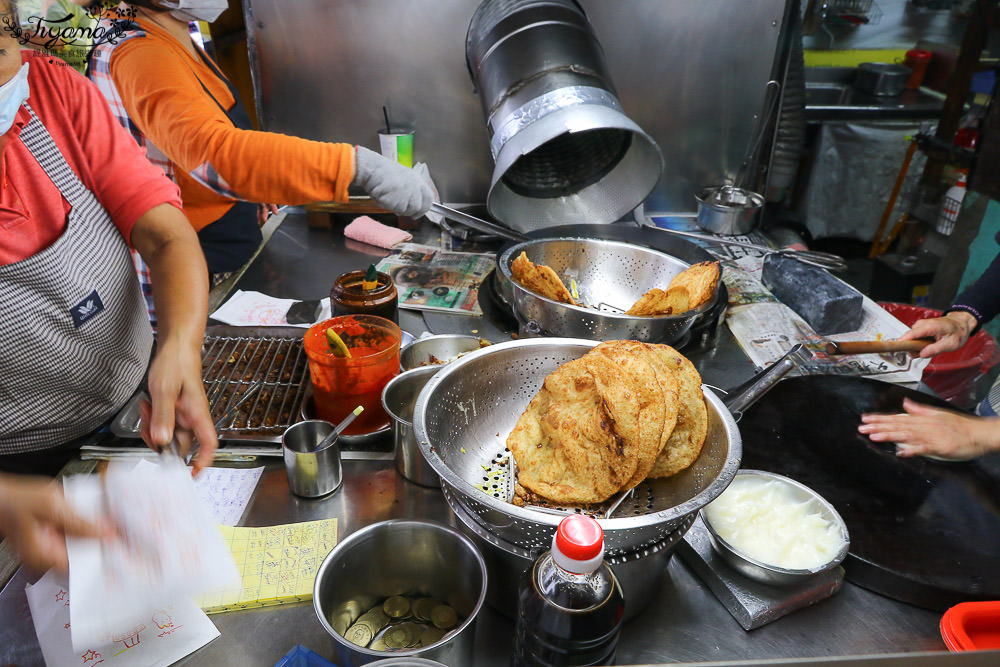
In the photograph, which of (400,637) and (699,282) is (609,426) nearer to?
(400,637)

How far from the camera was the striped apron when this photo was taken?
138 cm

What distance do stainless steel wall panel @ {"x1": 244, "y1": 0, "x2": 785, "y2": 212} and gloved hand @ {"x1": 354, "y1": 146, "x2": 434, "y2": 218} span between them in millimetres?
1090

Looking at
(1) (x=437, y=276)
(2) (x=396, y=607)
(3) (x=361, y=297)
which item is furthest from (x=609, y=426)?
(1) (x=437, y=276)

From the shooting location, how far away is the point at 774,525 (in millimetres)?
1195

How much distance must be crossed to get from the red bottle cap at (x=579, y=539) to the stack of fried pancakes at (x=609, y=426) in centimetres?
39

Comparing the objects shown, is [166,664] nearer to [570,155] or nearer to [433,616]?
[433,616]

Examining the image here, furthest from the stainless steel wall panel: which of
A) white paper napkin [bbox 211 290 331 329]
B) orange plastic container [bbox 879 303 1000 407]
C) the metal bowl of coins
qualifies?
the metal bowl of coins

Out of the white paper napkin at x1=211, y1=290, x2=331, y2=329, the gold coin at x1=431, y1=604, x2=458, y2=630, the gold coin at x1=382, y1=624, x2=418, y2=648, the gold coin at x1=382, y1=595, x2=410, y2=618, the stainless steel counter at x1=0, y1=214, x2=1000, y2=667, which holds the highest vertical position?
the gold coin at x1=431, y1=604, x2=458, y2=630

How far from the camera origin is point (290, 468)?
1.32m

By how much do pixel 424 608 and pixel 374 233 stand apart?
2.10 meters

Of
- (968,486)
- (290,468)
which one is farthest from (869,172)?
(290,468)

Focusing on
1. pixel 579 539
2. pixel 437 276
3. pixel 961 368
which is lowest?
pixel 961 368

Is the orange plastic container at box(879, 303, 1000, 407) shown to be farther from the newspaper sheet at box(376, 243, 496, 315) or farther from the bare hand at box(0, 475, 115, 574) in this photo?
the bare hand at box(0, 475, 115, 574)

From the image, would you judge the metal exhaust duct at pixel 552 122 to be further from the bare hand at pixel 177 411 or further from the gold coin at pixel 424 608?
the gold coin at pixel 424 608
